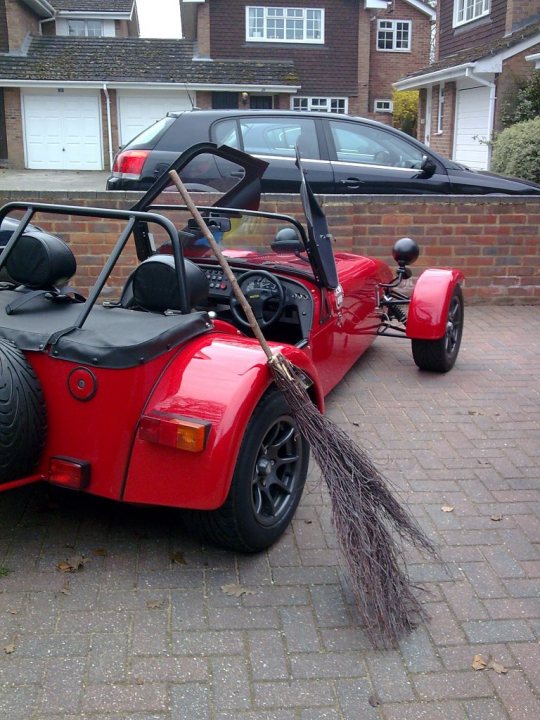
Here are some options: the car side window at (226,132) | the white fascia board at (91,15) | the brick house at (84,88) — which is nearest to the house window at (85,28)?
the white fascia board at (91,15)

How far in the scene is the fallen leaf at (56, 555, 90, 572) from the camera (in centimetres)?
321

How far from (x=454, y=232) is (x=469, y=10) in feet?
64.0

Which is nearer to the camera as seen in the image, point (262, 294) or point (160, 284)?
point (160, 284)

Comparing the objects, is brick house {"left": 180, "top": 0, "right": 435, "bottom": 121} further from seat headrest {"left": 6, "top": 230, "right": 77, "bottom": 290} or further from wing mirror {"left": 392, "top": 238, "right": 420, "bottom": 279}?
seat headrest {"left": 6, "top": 230, "right": 77, "bottom": 290}

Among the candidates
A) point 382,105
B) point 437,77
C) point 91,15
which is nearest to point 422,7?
point 382,105

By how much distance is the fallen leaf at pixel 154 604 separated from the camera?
2.98 metres

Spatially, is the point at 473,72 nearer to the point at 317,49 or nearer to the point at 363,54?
the point at 363,54

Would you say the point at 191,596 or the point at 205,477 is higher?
the point at 205,477

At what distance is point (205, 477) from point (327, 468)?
1.85ft

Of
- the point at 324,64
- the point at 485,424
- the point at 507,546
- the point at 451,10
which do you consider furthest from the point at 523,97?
the point at 507,546

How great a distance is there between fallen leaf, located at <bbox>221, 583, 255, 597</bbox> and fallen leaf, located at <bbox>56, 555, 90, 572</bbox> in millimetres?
617

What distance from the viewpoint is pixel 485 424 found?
501 centimetres

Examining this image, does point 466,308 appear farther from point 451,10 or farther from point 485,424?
point 451,10

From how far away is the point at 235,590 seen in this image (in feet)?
10.2
